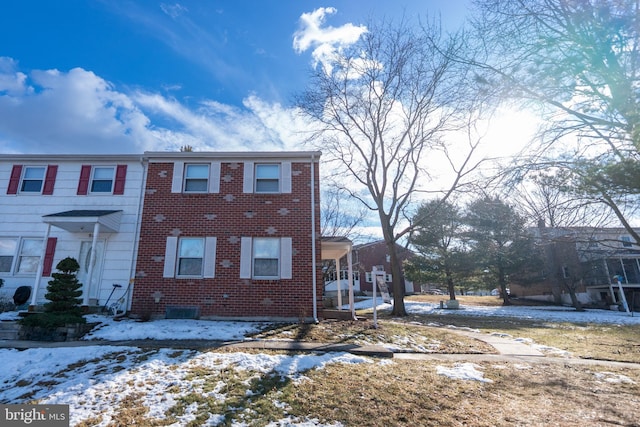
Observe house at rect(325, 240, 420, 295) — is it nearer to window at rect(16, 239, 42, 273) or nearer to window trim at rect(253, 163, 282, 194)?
window trim at rect(253, 163, 282, 194)

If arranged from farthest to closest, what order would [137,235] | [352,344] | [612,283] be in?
1. [612,283]
2. [137,235]
3. [352,344]

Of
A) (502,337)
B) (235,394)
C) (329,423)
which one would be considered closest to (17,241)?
(235,394)

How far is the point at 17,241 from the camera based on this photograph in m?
12.0

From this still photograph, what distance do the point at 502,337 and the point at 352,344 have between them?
635 cm

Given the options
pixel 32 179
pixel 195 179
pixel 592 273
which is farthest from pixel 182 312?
pixel 592 273

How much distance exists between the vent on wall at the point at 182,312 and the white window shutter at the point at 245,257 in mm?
1813

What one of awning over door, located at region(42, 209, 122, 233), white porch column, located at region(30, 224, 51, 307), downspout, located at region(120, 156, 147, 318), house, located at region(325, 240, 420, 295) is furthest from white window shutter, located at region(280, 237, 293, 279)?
house, located at region(325, 240, 420, 295)

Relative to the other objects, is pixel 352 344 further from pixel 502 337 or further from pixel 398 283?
pixel 398 283

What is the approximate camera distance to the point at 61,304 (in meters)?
8.95

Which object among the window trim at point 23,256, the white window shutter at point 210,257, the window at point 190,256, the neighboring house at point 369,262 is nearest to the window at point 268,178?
the white window shutter at point 210,257

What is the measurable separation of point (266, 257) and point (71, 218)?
6.41 m

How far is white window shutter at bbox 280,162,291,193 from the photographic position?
39.6 ft

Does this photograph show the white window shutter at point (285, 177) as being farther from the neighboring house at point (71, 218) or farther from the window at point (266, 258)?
the neighboring house at point (71, 218)

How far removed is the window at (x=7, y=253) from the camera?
11828mm
